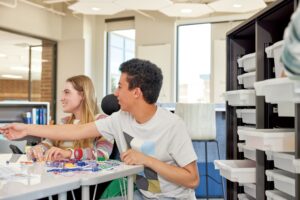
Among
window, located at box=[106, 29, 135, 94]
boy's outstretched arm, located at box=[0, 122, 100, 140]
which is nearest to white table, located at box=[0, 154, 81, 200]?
boy's outstretched arm, located at box=[0, 122, 100, 140]

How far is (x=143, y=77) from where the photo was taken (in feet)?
6.18

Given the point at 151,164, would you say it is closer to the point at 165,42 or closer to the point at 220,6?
the point at 220,6

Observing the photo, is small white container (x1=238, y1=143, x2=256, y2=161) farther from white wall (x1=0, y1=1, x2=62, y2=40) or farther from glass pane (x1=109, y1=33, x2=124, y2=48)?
glass pane (x1=109, y1=33, x2=124, y2=48)

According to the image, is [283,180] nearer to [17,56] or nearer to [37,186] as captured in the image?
[37,186]

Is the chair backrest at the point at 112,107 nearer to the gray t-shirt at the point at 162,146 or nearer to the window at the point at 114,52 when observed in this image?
the gray t-shirt at the point at 162,146

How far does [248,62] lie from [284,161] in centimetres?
73

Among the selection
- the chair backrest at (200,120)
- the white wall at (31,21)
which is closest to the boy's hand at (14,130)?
the chair backrest at (200,120)

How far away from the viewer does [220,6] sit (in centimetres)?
577

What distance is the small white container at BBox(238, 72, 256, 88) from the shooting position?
2.19 meters

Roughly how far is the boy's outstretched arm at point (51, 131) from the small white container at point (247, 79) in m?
0.93

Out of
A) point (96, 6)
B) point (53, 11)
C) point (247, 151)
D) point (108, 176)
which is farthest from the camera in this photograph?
point (53, 11)

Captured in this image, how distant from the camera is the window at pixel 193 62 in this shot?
24.1 ft

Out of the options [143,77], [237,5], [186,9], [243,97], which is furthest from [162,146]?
[186,9]

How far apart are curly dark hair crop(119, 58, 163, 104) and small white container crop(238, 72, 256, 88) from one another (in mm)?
609
